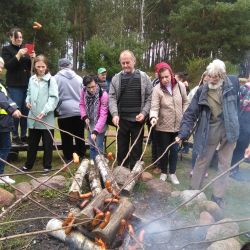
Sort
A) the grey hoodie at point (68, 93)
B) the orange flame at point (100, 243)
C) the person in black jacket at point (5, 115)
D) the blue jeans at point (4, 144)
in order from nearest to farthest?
the orange flame at point (100, 243), the person in black jacket at point (5, 115), the blue jeans at point (4, 144), the grey hoodie at point (68, 93)

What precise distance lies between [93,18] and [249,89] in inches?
971

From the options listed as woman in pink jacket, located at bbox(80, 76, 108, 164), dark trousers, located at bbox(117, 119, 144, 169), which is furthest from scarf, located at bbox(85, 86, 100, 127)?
dark trousers, located at bbox(117, 119, 144, 169)

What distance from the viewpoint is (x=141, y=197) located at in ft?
16.1

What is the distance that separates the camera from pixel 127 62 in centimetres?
522

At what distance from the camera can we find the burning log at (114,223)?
10.9ft

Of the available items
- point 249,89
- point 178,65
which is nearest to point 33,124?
point 249,89

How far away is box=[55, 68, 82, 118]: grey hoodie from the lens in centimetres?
593

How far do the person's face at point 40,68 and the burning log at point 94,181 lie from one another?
159cm

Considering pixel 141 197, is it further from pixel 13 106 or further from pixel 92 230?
pixel 13 106

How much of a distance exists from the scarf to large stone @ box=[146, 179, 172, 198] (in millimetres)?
1270

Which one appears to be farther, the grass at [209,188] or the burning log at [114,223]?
the grass at [209,188]

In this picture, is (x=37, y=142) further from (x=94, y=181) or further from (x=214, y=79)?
(x=214, y=79)

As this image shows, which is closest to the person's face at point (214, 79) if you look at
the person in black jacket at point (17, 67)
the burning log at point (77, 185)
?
the burning log at point (77, 185)

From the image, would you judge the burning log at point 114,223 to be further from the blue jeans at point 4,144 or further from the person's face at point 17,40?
the person's face at point 17,40
